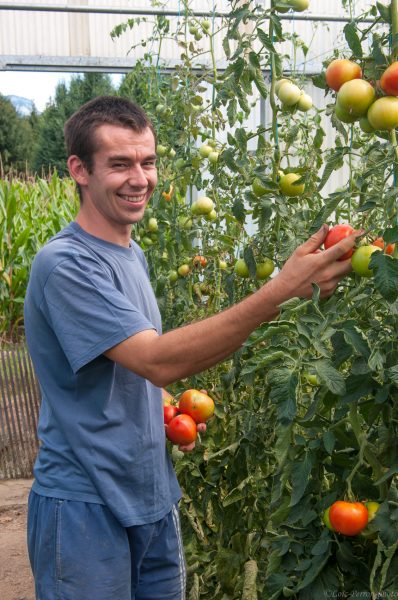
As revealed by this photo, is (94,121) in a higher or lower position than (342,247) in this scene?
higher

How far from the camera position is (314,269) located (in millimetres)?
1274

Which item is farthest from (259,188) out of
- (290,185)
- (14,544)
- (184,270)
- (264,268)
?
(14,544)

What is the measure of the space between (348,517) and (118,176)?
83 centimetres

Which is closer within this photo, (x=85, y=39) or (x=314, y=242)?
(x=314, y=242)

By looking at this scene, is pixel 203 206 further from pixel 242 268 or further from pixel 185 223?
pixel 242 268

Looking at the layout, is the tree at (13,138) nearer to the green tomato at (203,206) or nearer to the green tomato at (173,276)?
the green tomato at (173,276)

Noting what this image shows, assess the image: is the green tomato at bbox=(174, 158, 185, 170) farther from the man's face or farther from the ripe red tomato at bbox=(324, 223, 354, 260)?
the ripe red tomato at bbox=(324, 223, 354, 260)

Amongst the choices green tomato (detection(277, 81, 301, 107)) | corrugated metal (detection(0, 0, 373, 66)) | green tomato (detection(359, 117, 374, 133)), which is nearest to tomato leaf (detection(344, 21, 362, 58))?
green tomato (detection(359, 117, 374, 133))

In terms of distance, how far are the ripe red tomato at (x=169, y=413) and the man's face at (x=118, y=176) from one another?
21.0 inches

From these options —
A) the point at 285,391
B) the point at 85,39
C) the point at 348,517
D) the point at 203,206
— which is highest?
the point at 85,39

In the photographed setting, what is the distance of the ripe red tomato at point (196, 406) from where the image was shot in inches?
77.7

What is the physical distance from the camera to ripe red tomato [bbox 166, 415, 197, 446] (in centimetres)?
189

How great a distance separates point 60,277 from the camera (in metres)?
1.52

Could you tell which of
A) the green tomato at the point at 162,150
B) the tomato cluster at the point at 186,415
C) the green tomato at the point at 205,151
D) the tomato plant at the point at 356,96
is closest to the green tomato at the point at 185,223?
the green tomato at the point at 205,151
